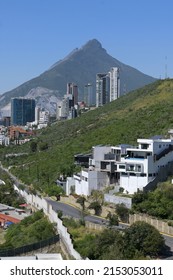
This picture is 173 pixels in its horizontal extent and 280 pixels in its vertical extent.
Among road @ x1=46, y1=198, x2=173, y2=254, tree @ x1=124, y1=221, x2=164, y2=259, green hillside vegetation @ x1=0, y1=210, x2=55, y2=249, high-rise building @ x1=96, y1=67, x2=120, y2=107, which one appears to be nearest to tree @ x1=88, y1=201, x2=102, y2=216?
road @ x1=46, y1=198, x2=173, y2=254

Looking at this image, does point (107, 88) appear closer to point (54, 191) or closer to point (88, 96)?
point (88, 96)

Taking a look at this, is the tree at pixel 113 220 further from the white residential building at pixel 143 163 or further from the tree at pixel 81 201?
the tree at pixel 81 201

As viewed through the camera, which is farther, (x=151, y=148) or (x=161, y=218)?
(x=151, y=148)

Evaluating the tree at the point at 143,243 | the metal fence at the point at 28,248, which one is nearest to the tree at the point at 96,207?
the metal fence at the point at 28,248

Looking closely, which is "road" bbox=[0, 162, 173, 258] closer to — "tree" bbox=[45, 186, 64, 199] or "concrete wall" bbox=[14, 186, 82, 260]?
"concrete wall" bbox=[14, 186, 82, 260]
